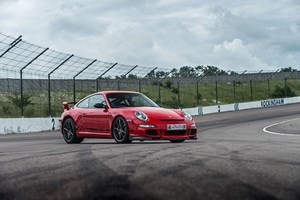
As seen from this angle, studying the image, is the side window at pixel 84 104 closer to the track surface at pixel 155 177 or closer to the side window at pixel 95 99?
the side window at pixel 95 99

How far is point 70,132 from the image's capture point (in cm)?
1393

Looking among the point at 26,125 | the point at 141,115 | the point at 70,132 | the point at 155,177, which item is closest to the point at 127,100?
the point at 141,115

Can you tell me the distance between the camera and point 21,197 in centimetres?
467

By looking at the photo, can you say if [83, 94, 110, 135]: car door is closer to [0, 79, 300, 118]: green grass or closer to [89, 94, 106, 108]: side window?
[89, 94, 106, 108]: side window

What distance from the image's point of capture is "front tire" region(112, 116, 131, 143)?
1221 cm

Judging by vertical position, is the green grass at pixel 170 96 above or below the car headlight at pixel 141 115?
above

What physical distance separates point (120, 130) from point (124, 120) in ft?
0.91

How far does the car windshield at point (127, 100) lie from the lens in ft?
42.8

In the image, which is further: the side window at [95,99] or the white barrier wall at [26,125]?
the white barrier wall at [26,125]

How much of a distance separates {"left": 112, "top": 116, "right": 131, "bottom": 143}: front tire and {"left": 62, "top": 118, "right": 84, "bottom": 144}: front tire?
157cm

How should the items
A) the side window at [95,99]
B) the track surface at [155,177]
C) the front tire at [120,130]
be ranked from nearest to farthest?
the track surface at [155,177] → the front tire at [120,130] → the side window at [95,99]

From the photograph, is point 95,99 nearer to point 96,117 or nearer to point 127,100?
point 96,117

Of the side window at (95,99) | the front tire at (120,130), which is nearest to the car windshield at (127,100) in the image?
the side window at (95,99)

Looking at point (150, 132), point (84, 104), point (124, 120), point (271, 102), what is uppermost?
point (271, 102)
